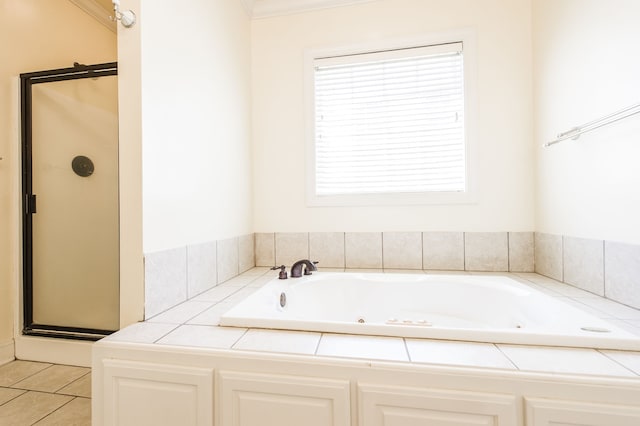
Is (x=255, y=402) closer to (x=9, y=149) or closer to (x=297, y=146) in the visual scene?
(x=297, y=146)

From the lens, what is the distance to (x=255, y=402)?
801mm

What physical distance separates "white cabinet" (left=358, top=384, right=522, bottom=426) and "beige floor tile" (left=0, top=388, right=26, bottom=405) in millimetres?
1639

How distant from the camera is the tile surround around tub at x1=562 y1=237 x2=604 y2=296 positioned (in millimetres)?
1266

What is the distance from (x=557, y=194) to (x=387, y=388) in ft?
4.95

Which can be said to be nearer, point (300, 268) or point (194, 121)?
point (194, 121)

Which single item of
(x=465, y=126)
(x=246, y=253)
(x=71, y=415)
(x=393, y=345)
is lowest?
(x=71, y=415)

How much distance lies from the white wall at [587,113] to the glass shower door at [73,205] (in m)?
2.51

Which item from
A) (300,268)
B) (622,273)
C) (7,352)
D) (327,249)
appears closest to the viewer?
(622,273)

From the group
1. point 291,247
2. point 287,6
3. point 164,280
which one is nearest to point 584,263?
point 291,247

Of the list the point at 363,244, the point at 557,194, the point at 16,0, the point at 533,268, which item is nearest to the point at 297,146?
the point at 363,244

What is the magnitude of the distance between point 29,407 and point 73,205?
107 cm

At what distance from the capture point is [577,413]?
0.66 metres

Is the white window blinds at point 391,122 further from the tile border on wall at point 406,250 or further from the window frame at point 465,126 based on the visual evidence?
the tile border on wall at point 406,250

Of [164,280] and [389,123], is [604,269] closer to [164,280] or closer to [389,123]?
[389,123]
